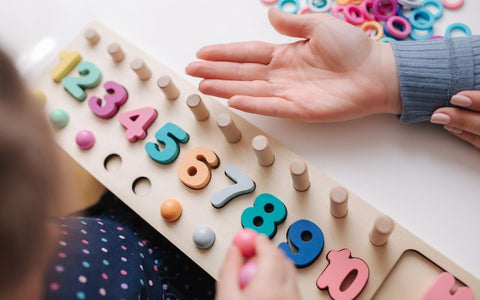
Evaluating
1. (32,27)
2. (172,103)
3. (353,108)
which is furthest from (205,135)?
(32,27)

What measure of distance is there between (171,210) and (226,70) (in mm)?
203

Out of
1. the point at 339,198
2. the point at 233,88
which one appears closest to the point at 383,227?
the point at 339,198

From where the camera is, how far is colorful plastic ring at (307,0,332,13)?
26.9 inches

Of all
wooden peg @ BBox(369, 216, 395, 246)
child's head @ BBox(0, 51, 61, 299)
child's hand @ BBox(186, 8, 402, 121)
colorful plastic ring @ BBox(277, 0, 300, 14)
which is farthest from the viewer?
colorful plastic ring @ BBox(277, 0, 300, 14)

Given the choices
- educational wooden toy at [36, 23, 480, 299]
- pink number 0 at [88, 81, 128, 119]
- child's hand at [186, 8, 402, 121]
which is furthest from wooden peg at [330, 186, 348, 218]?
pink number 0 at [88, 81, 128, 119]

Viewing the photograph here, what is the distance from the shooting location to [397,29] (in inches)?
26.1

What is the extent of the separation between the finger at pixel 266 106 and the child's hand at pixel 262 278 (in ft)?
0.78

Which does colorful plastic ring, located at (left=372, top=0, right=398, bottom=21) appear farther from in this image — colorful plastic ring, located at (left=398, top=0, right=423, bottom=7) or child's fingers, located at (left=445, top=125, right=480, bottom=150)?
child's fingers, located at (left=445, top=125, right=480, bottom=150)

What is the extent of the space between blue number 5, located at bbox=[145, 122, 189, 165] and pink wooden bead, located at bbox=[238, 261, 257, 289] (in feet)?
0.83

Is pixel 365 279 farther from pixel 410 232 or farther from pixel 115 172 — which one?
pixel 115 172

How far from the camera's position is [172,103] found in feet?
2.14

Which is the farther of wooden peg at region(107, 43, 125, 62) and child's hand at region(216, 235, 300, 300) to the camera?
wooden peg at region(107, 43, 125, 62)

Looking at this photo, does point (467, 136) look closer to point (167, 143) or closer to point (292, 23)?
point (292, 23)

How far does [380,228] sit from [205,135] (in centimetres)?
26
